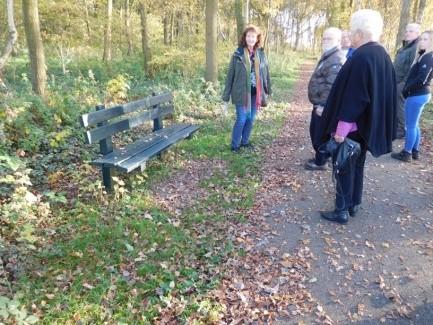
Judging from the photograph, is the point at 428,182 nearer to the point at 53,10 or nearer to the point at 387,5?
the point at 53,10

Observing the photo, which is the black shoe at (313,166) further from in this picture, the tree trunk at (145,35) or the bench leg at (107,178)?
the tree trunk at (145,35)

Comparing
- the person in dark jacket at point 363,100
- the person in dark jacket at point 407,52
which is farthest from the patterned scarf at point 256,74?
the person in dark jacket at point 407,52

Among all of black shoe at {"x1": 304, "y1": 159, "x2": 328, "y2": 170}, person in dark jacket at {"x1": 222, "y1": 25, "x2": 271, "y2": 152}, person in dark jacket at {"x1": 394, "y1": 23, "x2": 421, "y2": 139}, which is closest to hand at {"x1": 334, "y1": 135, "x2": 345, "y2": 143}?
black shoe at {"x1": 304, "y1": 159, "x2": 328, "y2": 170}

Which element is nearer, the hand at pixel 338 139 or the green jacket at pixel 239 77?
the hand at pixel 338 139

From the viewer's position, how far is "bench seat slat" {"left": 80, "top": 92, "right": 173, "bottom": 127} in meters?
4.88

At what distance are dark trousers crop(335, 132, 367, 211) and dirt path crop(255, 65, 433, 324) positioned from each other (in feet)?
0.91

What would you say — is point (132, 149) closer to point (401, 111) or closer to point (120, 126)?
point (120, 126)

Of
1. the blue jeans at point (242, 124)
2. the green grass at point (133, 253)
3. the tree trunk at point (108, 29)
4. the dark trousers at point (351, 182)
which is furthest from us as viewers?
the tree trunk at point (108, 29)

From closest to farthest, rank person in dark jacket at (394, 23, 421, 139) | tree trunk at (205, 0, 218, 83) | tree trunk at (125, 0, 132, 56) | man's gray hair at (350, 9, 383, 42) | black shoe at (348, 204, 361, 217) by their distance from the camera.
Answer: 1. man's gray hair at (350, 9, 383, 42)
2. black shoe at (348, 204, 361, 217)
3. person in dark jacket at (394, 23, 421, 139)
4. tree trunk at (205, 0, 218, 83)
5. tree trunk at (125, 0, 132, 56)

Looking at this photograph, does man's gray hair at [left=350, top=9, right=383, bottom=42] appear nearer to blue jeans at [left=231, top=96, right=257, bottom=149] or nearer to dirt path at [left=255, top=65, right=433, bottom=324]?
dirt path at [left=255, top=65, right=433, bottom=324]

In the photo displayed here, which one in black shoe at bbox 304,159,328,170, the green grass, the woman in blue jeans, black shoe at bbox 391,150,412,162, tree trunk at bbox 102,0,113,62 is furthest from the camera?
tree trunk at bbox 102,0,113,62

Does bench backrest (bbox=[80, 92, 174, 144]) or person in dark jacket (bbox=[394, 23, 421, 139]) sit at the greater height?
person in dark jacket (bbox=[394, 23, 421, 139])

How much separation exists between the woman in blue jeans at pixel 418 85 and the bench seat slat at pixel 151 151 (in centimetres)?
395

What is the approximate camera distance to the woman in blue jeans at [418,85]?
5992 millimetres
